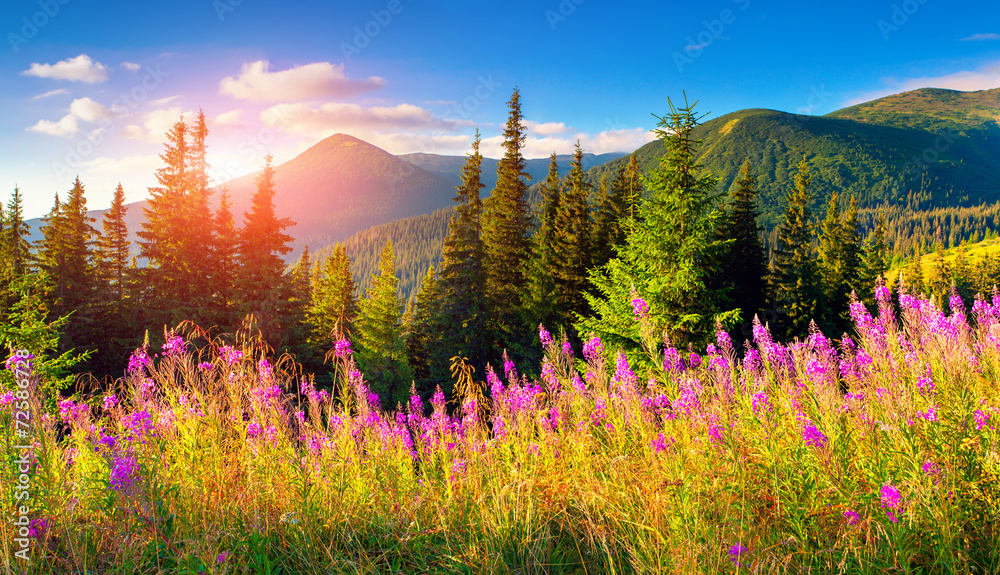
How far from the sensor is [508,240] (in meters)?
24.0

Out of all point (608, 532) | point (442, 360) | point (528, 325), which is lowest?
point (442, 360)

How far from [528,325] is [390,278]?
36.4ft

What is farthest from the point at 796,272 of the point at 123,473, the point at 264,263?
the point at 123,473

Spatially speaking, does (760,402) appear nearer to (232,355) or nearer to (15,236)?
(232,355)

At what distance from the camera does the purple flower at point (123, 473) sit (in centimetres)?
237

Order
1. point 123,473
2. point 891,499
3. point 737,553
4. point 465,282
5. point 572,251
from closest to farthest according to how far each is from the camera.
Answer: point 737,553, point 891,499, point 123,473, point 572,251, point 465,282

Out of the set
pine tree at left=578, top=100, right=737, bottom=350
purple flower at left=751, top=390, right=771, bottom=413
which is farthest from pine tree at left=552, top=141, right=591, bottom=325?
purple flower at left=751, top=390, right=771, bottom=413

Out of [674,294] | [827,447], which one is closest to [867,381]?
[827,447]

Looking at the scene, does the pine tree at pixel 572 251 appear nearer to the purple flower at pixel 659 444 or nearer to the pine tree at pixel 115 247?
the purple flower at pixel 659 444

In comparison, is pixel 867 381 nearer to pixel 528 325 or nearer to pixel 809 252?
pixel 528 325

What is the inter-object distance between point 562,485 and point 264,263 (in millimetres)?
21314

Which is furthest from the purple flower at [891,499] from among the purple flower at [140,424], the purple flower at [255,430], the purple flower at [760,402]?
the purple flower at [140,424]

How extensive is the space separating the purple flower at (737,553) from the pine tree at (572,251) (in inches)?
779

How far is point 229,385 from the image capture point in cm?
388
